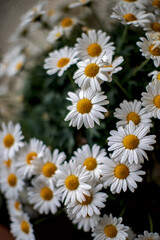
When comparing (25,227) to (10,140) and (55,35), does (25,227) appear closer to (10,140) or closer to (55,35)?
(10,140)

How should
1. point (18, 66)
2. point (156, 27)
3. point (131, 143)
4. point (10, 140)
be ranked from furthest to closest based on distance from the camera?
point (18, 66) < point (10, 140) < point (156, 27) < point (131, 143)

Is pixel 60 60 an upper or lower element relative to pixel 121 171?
upper

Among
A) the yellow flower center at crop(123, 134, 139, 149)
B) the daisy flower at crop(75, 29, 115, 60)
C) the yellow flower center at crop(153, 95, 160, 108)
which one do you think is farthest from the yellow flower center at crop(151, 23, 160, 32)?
the yellow flower center at crop(123, 134, 139, 149)

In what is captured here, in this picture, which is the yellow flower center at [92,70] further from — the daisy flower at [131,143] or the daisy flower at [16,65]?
the daisy flower at [16,65]

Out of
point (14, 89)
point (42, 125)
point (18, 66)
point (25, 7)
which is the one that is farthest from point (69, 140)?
point (25, 7)

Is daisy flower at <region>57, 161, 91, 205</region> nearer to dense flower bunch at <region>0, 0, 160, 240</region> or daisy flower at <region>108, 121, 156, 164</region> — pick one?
dense flower bunch at <region>0, 0, 160, 240</region>

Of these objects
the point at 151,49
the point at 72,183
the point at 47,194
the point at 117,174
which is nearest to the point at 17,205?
the point at 47,194
